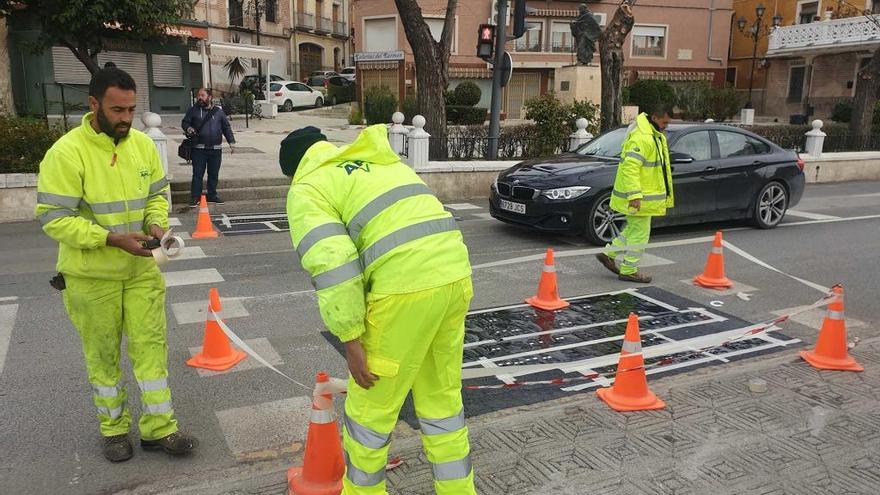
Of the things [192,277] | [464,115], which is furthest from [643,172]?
[464,115]

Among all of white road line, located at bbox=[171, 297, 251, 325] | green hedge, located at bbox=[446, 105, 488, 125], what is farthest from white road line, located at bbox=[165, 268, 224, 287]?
green hedge, located at bbox=[446, 105, 488, 125]

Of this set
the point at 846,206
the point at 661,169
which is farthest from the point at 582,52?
the point at 661,169

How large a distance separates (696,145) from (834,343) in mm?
5178

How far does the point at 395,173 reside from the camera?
2693mm

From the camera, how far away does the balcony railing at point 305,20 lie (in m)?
49.1

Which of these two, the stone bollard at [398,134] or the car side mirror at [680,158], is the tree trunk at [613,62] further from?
the car side mirror at [680,158]

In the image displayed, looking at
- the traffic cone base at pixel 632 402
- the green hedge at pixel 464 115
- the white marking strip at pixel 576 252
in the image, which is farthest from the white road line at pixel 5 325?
the green hedge at pixel 464 115

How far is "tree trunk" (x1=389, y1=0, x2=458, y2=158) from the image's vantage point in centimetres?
1452

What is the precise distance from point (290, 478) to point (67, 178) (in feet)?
5.77

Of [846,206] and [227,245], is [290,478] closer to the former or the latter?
[227,245]

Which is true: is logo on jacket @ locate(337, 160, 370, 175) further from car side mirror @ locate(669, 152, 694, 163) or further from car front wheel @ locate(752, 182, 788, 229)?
car front wheel @ locate(752, 182, 788, 229)

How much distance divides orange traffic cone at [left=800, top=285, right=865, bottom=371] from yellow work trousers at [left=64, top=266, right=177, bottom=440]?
14.1 ft

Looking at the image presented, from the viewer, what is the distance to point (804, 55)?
123 feet

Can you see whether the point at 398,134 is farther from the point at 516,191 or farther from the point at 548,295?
the point at 548,295
